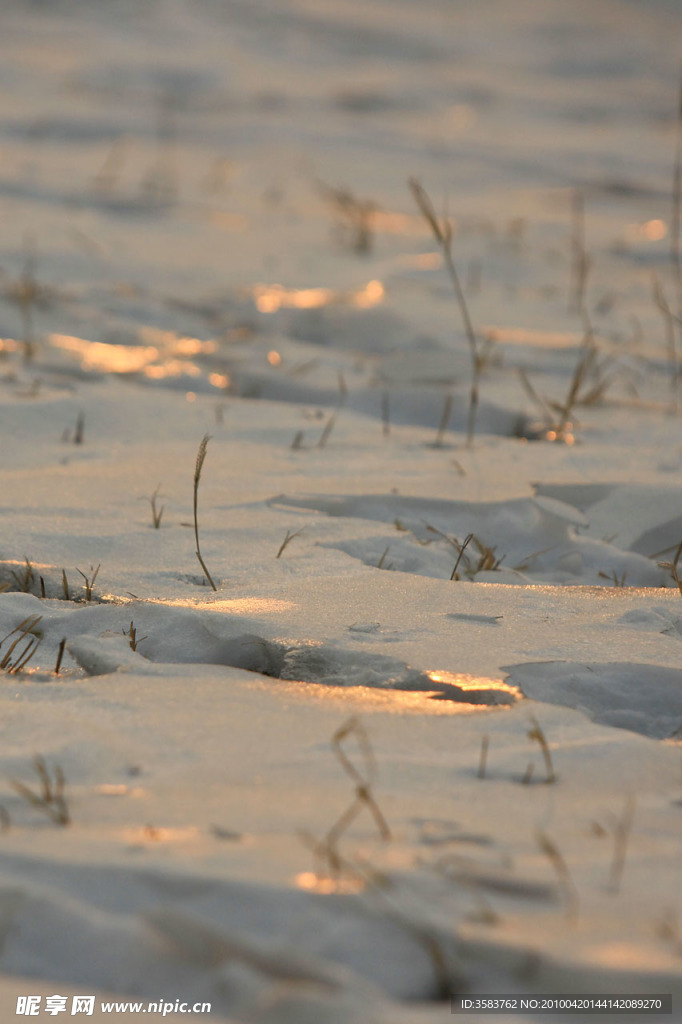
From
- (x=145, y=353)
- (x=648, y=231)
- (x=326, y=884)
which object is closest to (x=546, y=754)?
(x=326, y=884)

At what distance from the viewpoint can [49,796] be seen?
1012 mm

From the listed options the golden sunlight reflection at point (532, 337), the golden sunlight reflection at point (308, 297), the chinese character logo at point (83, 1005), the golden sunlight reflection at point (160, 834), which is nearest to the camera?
the chinese character logo at point (83, 1005)

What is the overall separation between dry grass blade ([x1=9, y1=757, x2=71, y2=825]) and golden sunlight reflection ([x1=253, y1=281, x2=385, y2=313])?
2844 millimetres

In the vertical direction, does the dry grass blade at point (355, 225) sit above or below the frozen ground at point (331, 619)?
above

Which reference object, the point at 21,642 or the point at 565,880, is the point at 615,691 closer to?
the point at 565,880

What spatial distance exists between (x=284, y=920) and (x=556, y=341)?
2915mm

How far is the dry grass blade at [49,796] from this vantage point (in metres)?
1.00

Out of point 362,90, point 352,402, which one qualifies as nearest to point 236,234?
point 352,402

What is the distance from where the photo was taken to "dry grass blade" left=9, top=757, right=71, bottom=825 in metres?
1.00

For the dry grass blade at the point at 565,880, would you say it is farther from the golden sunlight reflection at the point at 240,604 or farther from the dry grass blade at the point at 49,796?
the golden sunlight reflection at the point at 240,604

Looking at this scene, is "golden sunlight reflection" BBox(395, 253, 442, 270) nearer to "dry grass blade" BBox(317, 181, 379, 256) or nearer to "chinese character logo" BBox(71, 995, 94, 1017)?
"dry grass blade" BBox(317, 181, 379, 256)

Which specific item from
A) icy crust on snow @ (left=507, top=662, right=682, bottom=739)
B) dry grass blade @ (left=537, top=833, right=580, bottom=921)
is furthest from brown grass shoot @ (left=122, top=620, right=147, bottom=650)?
dry grass blade @ (left=537, top=833, right=580, bottom=921)

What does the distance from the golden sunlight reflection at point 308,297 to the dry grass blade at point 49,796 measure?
9.33 feet

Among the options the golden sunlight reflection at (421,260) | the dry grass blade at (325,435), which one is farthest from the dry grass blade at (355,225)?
the dry grass blade at (325,435)
